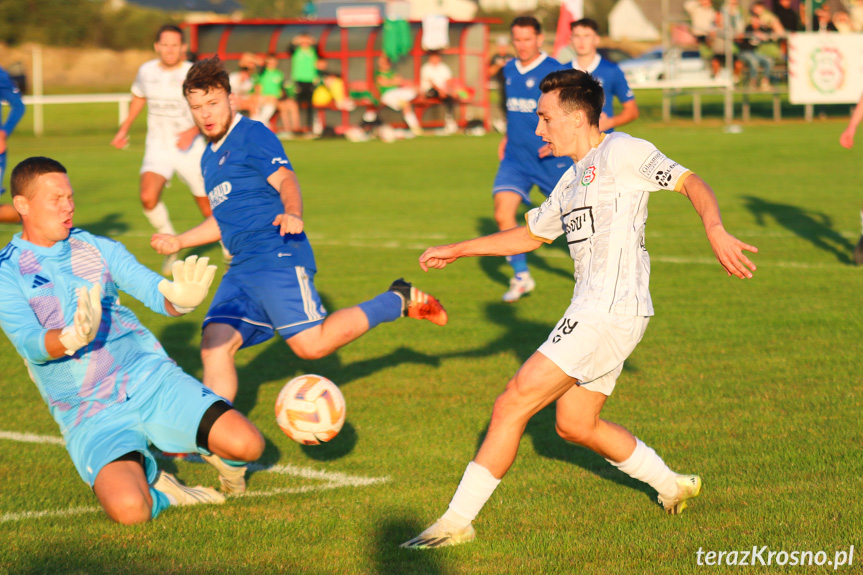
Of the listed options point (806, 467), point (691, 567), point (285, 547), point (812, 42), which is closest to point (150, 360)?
point (285, 547)

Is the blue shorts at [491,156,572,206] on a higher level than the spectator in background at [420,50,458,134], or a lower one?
lower

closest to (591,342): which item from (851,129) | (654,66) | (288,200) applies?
(288,200)

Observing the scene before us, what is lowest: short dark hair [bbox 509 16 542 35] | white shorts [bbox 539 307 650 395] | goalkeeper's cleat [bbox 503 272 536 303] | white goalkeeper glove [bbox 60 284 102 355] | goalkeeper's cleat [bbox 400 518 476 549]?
goalkeeper's cleat [bbox 400 518 476 549]

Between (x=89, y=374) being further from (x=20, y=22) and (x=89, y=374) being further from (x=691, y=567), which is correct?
(x=20, y=22)

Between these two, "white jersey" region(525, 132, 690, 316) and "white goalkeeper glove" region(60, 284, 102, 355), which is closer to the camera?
"white goalkeeper glove" region(60, 284, 102, 355)

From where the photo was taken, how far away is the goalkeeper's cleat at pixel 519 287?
8844 millimetres

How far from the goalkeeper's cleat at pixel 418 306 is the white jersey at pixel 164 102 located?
5.60m

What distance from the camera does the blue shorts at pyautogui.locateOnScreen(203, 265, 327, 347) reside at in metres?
5.47

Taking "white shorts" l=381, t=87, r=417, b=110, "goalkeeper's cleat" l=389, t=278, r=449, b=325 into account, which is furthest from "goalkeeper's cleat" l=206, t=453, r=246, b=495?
"white shorts" l=381, t=87, r=417, b=110

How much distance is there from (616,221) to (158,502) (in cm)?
253

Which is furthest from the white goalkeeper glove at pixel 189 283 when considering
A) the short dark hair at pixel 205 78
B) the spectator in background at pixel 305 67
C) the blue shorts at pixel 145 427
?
the spectator in background at pixel 305 67

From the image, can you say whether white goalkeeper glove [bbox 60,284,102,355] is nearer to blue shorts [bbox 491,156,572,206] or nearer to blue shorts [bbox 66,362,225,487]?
blue shorts [bbox 66,362,225,487]

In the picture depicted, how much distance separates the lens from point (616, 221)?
13.5ft

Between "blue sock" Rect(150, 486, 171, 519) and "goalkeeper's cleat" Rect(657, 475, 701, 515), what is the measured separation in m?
2.35
